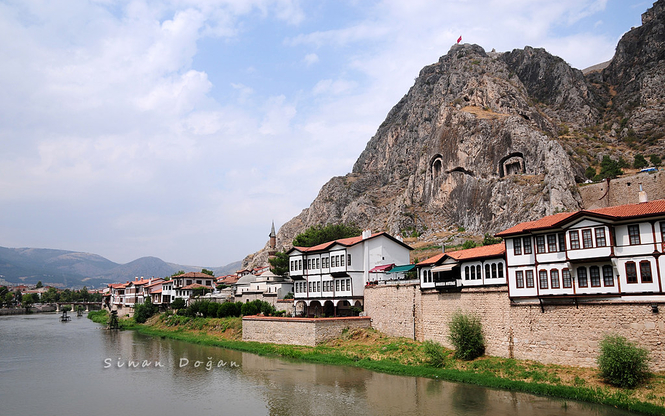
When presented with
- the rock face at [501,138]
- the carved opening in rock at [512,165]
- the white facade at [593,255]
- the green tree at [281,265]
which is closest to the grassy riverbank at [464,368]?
A: the white facade at [593,255]

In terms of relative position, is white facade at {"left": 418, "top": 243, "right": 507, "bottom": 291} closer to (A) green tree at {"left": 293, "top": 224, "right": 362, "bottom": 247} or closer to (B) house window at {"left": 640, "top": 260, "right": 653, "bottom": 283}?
(B) house window at {"left": 640, "top": 260, "right": 653, "bottom": 283}

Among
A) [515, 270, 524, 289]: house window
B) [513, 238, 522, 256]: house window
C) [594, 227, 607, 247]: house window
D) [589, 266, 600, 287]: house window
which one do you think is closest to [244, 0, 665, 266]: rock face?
[513, 238, 522, 256]: house window

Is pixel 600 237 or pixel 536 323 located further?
pixel 536 323

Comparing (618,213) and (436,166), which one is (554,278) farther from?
(436,166)

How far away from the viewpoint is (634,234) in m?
27.2

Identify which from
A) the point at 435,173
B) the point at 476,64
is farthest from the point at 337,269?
the point at 476,64

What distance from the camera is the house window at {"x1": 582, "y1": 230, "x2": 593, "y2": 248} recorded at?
28.5 metres

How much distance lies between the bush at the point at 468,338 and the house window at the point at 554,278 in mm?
6923

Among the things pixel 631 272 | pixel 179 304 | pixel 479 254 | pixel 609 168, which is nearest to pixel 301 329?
pixel 479 254

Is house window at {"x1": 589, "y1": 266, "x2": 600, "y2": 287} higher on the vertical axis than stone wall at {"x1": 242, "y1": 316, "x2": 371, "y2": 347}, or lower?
higher

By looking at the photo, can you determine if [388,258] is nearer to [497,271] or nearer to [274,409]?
[497,271]

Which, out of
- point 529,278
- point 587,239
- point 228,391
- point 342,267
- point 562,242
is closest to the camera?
point 587,239

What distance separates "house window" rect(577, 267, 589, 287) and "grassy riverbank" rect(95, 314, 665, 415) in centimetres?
531

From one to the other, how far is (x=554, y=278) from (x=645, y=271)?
536 centimetres
